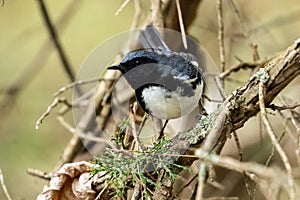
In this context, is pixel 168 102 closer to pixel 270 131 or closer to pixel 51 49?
pixel 270 131

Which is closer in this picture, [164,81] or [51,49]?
[164,81]

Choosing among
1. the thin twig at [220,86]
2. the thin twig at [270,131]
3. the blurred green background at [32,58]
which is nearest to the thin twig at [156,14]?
the thin twig at [220,86]

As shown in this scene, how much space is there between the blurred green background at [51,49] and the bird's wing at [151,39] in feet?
1.47

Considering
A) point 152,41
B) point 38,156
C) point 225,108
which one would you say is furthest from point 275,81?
point 38,156

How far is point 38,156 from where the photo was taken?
8.93 ft

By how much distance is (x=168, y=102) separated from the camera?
49.9 inches

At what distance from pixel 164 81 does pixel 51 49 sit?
1738mm

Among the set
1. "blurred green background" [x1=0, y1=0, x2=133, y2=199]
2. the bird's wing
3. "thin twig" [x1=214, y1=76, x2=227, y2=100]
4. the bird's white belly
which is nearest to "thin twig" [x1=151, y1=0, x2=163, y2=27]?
the bird's wing

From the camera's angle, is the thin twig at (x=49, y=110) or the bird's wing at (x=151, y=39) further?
the bird's wing at (x=151, y=39)

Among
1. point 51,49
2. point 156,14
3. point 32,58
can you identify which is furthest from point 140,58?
point 32,58

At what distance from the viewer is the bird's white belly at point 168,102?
1.27 meters

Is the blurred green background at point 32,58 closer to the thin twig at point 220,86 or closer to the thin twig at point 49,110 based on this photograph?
the thin twig at point 49,110

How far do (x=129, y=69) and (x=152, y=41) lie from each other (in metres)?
0.26

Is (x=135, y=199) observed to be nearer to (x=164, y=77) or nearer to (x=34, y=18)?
(x=164, y=77)
